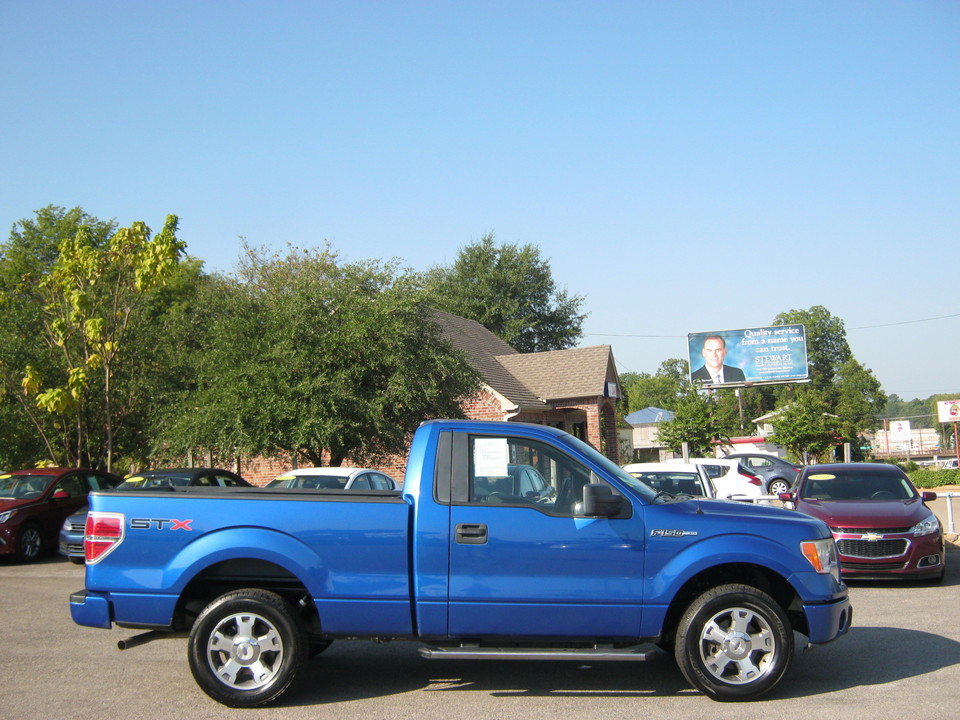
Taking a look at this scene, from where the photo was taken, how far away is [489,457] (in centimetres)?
646

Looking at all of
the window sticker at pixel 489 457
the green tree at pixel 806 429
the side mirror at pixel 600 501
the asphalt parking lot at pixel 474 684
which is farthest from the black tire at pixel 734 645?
the green tree at pixel 806 429

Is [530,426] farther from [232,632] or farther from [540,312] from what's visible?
[540,312]

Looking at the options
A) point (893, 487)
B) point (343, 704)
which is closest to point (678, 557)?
point (343, 704)

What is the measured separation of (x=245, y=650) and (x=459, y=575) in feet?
5.19

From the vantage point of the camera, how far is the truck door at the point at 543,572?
240 inches

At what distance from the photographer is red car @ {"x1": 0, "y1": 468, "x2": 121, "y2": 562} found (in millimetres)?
15695

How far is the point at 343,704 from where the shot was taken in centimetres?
627

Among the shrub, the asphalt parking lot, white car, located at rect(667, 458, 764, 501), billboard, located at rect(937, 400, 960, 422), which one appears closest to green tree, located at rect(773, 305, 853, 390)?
billboard, located at rect(937, 400, 960, 422)

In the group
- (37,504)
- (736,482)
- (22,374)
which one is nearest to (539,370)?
(736,482)

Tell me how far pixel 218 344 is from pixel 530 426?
13336mm

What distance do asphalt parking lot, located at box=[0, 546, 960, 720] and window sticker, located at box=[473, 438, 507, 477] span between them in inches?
62.9

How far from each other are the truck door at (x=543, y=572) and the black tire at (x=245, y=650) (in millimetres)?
1153

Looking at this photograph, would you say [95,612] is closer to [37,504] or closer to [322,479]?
[322,479]

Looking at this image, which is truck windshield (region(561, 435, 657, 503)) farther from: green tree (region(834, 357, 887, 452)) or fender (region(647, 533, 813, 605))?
green tree (region(834, 357, 887, 452))
